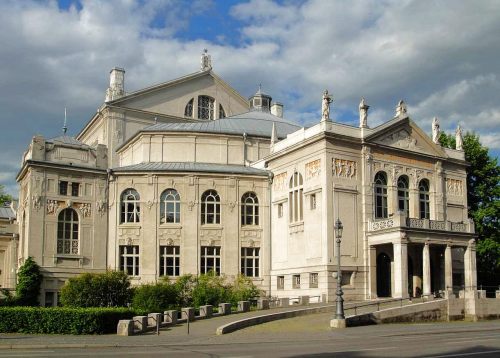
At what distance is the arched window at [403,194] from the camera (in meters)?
48.8

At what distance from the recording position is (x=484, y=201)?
57406 millimetres

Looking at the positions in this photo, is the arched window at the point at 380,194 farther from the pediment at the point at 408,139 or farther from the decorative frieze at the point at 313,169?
the decorative frieze at the point at 313,169

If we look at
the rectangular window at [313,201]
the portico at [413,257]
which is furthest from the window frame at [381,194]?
the rectangular window at [313,201]

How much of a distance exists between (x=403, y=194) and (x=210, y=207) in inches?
584

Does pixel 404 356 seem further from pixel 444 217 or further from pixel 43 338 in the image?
pixel 444 217

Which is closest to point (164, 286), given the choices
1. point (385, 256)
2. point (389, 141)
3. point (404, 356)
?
point (385, 256)

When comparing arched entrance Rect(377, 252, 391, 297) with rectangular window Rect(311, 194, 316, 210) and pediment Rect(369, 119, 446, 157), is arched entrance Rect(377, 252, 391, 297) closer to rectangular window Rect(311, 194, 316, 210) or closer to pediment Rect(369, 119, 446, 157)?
rectangular window Rect(311, 194, 316, 210)

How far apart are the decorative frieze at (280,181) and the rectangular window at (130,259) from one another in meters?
11.9

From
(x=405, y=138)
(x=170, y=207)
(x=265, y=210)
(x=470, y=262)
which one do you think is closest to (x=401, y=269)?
(x=470, y=262)

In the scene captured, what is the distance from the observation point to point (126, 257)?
48719mm

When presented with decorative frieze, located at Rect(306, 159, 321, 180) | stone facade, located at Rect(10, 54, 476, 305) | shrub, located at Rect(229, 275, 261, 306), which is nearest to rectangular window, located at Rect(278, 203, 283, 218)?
stone facade, located at Rect(10, 54, 476, 305)

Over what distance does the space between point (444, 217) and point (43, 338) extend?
32.8 m

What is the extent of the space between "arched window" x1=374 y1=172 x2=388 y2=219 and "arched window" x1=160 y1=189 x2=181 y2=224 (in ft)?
49.0

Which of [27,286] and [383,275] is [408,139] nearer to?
[383,275]
